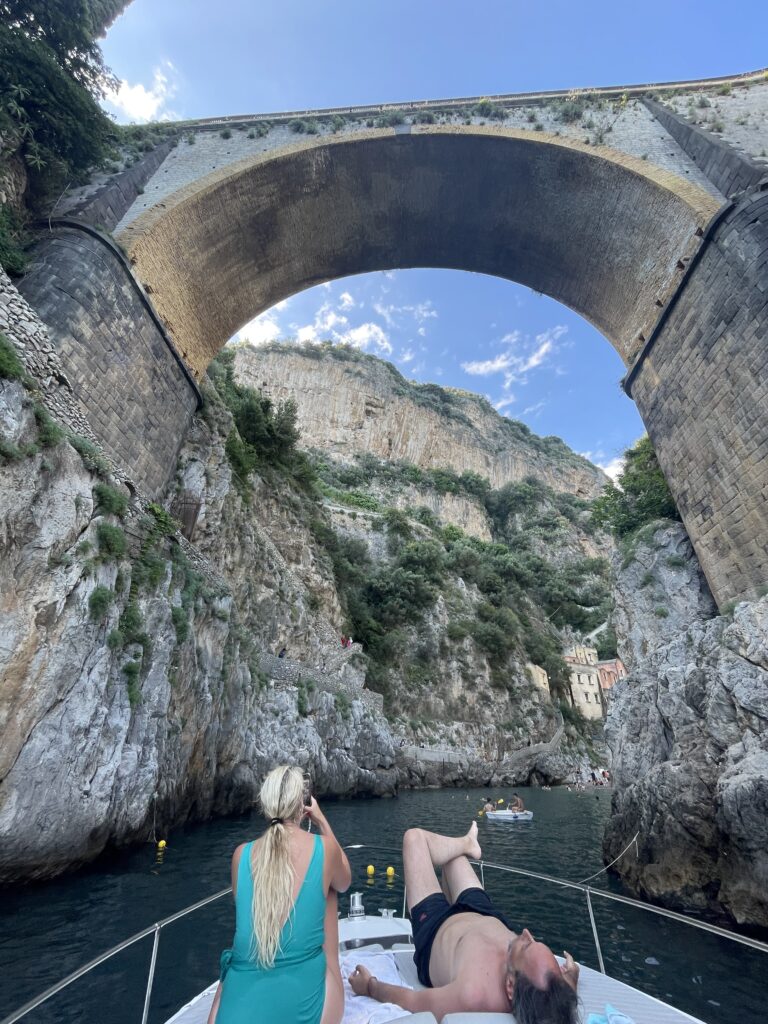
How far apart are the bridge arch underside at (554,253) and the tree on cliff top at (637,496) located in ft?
8.14

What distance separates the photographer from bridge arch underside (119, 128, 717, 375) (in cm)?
1250

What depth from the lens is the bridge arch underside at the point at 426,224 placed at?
41.0ft

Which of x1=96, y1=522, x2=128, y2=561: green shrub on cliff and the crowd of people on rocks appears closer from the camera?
the crowd of people on rocks

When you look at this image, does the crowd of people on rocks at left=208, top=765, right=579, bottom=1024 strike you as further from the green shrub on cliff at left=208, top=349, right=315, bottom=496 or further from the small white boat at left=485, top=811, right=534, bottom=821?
the green shrub on cliff at left=208, top=349, right=315, bottom=496

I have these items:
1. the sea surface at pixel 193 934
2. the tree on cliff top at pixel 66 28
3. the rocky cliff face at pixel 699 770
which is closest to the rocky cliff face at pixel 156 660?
the sea surface at pixel 193 934

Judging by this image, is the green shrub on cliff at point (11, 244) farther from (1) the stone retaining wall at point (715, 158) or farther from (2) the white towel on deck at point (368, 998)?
(1) the stone retaining wall at point (715, 158)

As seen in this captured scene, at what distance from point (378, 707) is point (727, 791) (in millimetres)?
17640

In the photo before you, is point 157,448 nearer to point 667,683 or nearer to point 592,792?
point 667,683

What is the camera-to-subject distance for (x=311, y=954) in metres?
1.86

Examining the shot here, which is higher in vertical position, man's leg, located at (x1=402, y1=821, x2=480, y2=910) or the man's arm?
man's leg, located at (x1=402, y1=821, x2=480, y2=910)

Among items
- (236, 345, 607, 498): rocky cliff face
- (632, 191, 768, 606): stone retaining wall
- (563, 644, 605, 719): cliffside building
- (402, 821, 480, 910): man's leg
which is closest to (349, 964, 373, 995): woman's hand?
(402, 821, 480, 910): man's leg

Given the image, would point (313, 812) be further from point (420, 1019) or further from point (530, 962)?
point (530, 962)

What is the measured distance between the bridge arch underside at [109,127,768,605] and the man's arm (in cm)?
862

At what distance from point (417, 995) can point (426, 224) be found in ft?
57.7
